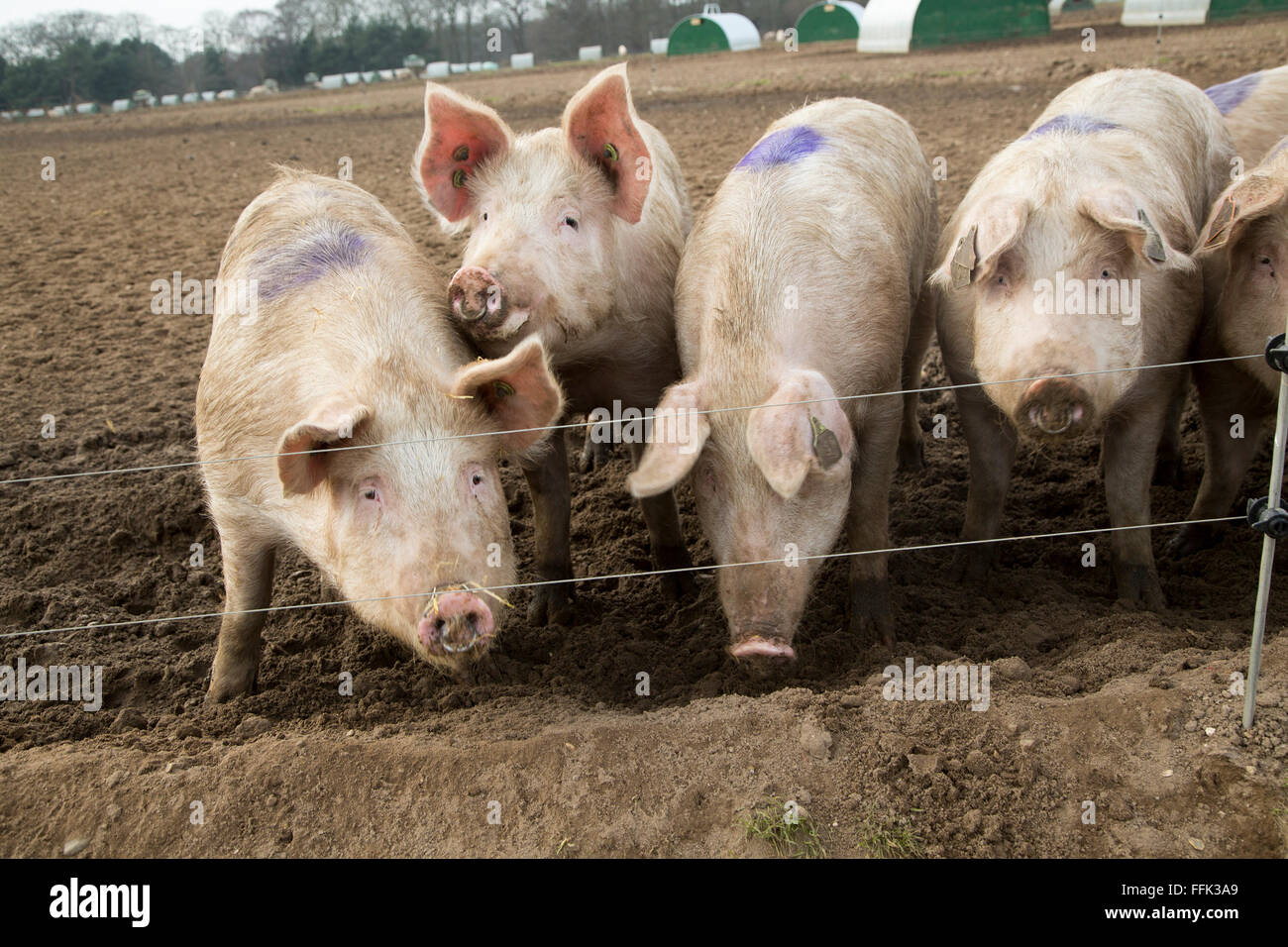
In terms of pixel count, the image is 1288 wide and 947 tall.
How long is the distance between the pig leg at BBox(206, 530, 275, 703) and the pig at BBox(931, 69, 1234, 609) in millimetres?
2929

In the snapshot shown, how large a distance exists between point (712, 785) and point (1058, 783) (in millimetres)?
1031

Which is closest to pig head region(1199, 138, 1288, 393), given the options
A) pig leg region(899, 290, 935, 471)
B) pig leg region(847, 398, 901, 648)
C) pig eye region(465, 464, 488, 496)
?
pig leg region(847, 398, 901, 648)

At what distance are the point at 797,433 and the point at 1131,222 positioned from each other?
1.47 metres

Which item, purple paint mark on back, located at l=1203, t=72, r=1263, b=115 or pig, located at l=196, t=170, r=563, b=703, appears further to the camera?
purple paint mark on back, located at l=1203, t=72, r=1263, b=115

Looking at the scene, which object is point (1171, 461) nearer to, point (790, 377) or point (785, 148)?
point (785, 148)

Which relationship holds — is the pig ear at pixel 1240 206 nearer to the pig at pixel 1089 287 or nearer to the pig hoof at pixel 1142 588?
the pig at pixel 1089 287

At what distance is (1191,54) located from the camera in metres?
18.8

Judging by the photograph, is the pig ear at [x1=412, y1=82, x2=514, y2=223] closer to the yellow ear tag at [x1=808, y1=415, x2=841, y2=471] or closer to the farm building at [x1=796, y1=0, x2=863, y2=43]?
the yellow ear tag at [x1=808, y1=415, x2=841, y2=471]

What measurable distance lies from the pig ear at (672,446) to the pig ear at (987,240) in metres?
1.12

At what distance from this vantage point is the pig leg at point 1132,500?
14.7 ft

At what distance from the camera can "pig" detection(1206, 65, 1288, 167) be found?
5586 millimetres

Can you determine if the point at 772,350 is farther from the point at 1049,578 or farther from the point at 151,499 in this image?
the point at 151,499

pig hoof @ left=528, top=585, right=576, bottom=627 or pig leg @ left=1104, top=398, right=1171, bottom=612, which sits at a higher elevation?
pig leg @ left=1104, top=398, right=1171, bottom=612
